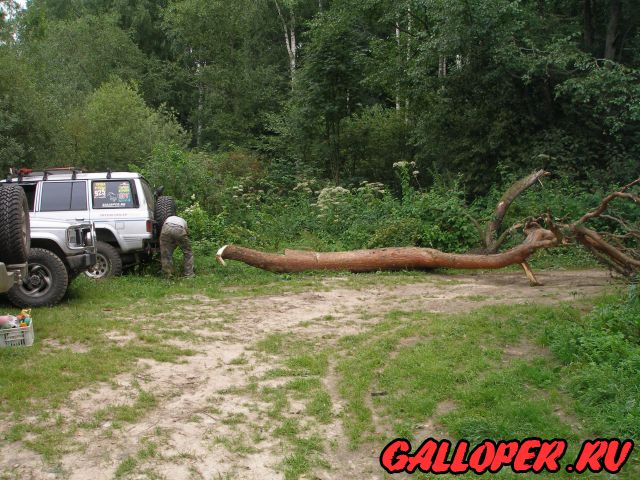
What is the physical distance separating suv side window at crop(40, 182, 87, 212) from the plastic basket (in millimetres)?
5016

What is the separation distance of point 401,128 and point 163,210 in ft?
44.8

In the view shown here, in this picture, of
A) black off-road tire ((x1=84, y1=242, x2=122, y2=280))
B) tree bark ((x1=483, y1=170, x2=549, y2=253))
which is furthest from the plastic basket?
tree bark ((x1=483, y1=170, x2=549, y2=253))

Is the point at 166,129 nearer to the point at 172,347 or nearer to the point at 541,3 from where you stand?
the point at 541,3

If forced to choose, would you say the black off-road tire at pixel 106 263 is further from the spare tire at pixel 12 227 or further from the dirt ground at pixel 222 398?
the spare tire at pixel 12 227

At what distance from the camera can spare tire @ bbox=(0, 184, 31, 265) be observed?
23.6 ft

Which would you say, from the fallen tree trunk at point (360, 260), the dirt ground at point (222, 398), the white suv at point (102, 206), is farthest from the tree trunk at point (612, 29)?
the white suv at point (102, 206)

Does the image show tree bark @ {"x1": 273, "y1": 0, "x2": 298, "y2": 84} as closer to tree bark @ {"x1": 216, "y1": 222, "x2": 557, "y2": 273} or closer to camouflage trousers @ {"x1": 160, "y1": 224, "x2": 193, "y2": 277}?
tree bark @ {"x1": 216, "y1": 222, "x2": 557, "y2": 273}

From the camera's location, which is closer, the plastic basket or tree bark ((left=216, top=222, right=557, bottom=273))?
the plastic basket

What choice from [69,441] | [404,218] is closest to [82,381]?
[69,441]

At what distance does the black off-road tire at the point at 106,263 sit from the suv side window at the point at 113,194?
769 mm

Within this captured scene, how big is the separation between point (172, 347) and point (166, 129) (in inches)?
710

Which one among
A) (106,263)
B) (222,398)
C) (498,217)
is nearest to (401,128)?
(498,217)

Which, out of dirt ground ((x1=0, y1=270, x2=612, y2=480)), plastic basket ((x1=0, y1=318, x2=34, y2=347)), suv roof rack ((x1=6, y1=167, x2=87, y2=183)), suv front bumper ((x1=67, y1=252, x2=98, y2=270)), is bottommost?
dirt ground ((x1=0, y1=270, x2=612, y2=480))

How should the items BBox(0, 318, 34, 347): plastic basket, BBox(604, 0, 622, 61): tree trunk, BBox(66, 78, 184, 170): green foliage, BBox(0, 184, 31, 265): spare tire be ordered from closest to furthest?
BBox(0, 318, 34, 347): plastic basket
BBox(0, 184, 31, 265): spare tire
BBox(604, 0, 622, 61): tree trunk
BBox(66, 78, 184, 170): green foliage
